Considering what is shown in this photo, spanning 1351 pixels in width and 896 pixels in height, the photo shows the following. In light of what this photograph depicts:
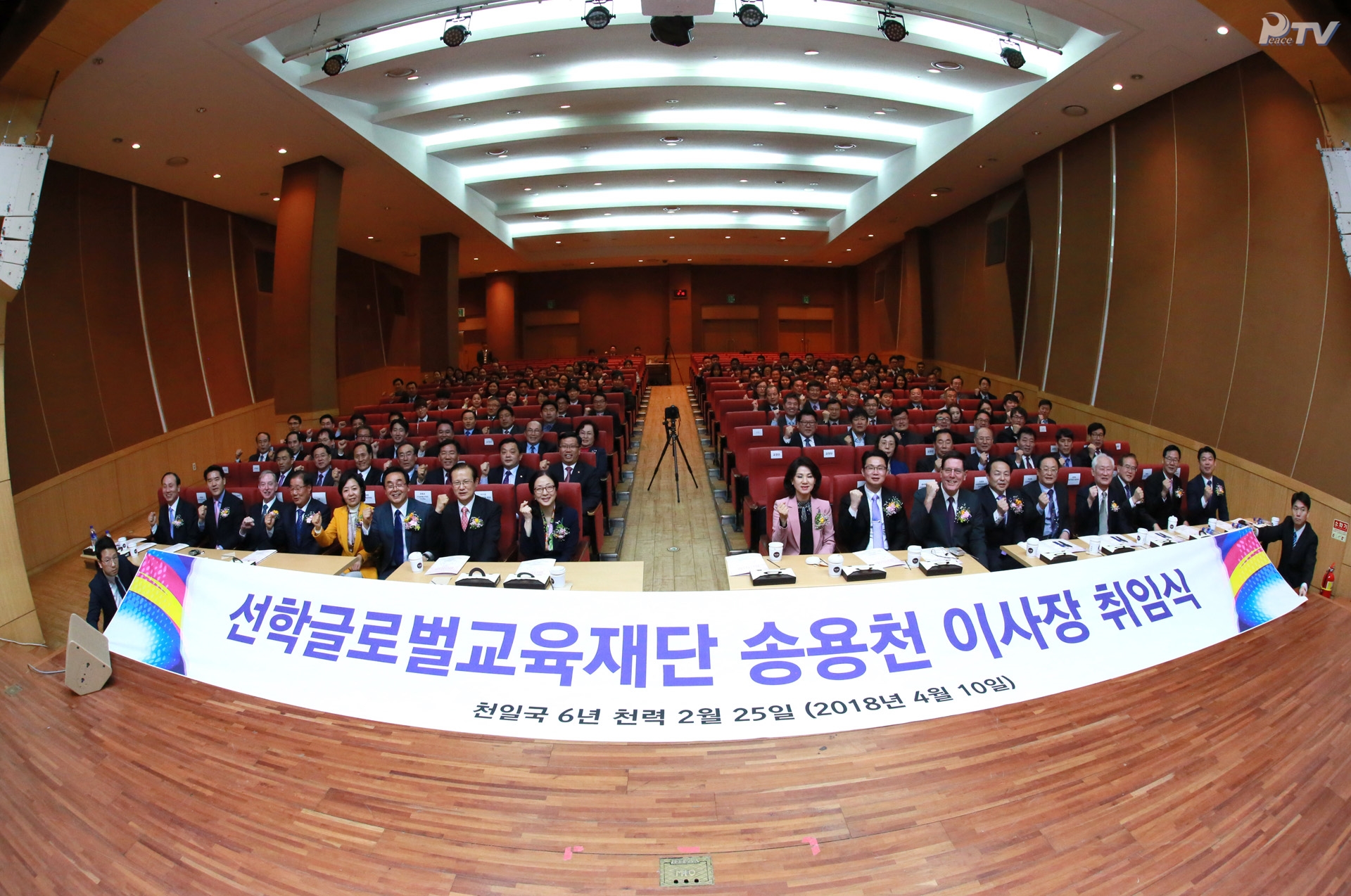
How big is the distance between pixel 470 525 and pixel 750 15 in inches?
220

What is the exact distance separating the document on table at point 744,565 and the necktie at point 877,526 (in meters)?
1.24

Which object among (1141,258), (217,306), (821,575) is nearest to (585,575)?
(821,575)

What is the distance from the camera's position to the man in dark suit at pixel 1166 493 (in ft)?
18.2

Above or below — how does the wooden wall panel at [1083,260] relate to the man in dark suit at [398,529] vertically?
above

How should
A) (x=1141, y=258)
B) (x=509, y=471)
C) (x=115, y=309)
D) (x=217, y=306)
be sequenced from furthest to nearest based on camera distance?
(x=217, y=306)
(x=115, y=309)
(x=1141, y=258)
(x=509, y=471)

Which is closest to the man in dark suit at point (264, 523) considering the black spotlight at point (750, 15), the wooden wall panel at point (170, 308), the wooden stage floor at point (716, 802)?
the wooden stage floor at point (716, 802)

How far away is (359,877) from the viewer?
2.25 meters

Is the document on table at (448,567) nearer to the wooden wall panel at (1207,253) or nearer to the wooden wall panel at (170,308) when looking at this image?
the wooden wall panel at (1207,253)

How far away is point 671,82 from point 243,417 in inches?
380

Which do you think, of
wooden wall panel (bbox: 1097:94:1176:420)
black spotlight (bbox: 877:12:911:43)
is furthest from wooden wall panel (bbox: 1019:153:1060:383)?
black spotlight (bbox: 877:12:911:43)

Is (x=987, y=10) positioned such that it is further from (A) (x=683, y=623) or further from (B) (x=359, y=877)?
(B) (x=359, y=877)

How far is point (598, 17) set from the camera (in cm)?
653

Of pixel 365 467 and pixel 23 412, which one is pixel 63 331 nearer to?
pixel 23 412

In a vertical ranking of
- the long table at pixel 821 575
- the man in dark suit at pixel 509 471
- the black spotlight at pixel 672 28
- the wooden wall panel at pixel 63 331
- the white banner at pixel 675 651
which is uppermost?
the black spotlight at pixel 672 28
